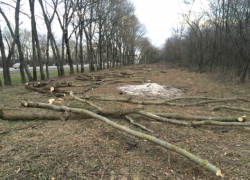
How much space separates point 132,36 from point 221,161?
1306 inches

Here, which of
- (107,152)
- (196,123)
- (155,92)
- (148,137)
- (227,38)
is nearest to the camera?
(107,152)

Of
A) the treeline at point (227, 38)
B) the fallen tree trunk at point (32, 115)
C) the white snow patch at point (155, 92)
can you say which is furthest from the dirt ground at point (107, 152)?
the treeline at point (227, 38)

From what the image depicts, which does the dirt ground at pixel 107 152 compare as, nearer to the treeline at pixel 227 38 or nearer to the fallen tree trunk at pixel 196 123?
the fallen tree trunk at pixel 196 123

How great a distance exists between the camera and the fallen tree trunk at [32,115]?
4133 millimetres

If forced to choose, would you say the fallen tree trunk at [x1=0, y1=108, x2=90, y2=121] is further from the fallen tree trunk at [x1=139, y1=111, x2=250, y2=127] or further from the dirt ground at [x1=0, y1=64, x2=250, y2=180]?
the fallen tree trunk at [x1=139, y1=111, x2=250, y2=127]

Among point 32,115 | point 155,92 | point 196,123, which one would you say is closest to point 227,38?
point 155,92

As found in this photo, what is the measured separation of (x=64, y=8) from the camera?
15.8 m

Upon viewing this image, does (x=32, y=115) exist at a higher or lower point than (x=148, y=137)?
higher

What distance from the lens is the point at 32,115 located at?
4215 mm

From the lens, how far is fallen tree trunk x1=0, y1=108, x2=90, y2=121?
413 centimetres

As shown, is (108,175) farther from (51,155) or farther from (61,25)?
(61,25)

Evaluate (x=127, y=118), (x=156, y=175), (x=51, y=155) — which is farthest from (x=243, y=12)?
(x=51, y=155)

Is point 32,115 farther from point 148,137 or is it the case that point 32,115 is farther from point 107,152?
point 148,137

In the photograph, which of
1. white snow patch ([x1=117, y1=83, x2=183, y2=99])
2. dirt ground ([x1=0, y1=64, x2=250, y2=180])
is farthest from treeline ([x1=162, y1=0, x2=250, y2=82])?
dirt ground ([x1=0, y1=64, x2=250, y2=180])
